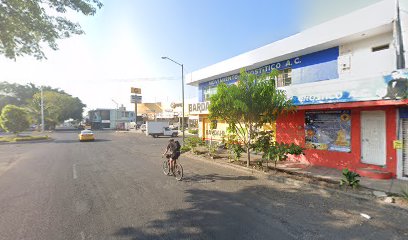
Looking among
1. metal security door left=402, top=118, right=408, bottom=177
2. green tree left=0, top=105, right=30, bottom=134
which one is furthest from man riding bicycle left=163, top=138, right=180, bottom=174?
green tree left=0, top=105, right=30, bottom=134

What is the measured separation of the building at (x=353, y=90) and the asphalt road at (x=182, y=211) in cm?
375

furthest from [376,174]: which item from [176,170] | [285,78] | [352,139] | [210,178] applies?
[176,170]

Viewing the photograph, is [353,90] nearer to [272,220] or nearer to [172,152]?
[272,220]

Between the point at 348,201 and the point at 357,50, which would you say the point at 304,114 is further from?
the point at 348,201

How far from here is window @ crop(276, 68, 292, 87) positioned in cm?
1354

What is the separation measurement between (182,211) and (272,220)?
2.27 meters

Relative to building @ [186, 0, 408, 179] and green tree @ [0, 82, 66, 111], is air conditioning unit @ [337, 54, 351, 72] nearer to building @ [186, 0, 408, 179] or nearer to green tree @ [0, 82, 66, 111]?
building @ [186, 0, 408, 179]

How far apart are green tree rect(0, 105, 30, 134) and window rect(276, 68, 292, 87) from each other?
3317 centimetres

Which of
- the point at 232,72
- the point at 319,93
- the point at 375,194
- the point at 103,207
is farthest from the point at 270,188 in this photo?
the point at 232,72

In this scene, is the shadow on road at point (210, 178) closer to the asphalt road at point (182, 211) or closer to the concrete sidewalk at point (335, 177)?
the asphalt road at point (182, 211)

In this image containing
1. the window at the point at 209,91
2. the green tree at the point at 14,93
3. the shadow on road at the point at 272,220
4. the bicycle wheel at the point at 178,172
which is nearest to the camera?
the shadow on road at the point at 272,220

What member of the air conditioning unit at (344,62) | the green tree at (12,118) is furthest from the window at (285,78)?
the green tree at (12,118)

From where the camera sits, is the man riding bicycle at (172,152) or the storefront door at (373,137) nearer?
the storefront door at (373,137)

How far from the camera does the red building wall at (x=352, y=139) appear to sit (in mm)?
8820
